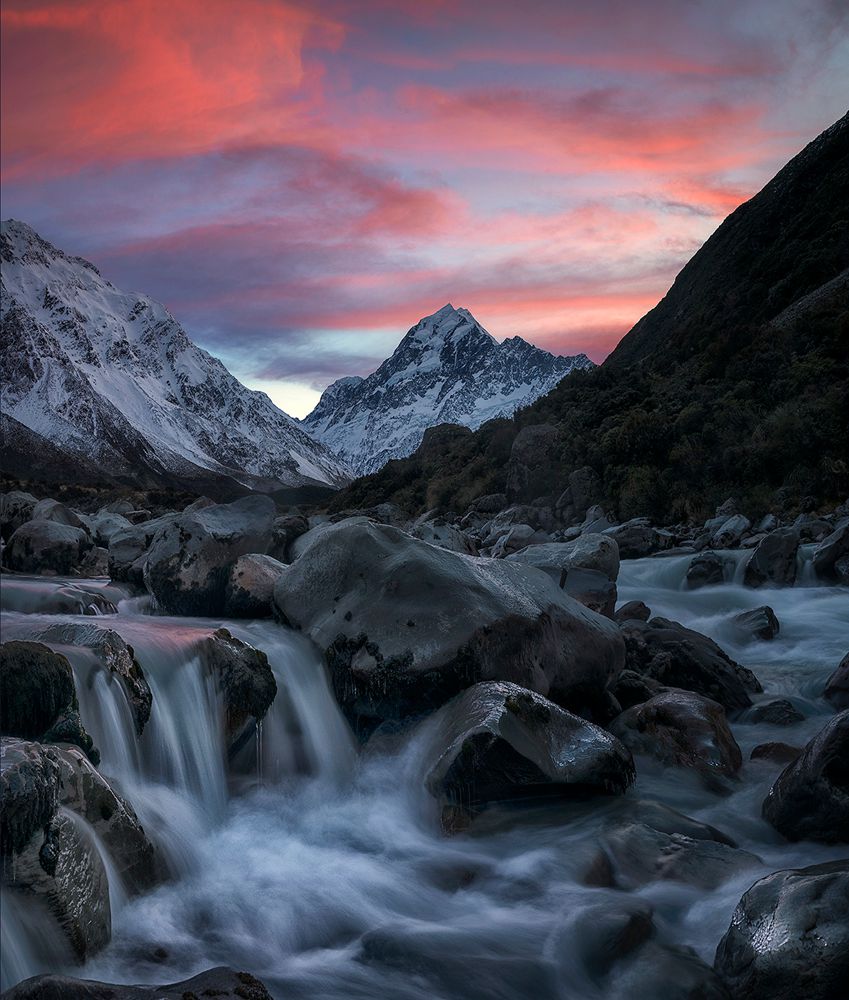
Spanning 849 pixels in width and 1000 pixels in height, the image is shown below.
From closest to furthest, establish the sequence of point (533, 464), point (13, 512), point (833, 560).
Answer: point (833, 560), point (13, 512), point (533, 464)

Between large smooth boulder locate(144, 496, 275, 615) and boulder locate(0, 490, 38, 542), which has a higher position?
boulder locate(0, 490, 38, 542)

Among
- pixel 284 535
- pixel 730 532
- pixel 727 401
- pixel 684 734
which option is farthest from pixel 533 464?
pixel 684 734

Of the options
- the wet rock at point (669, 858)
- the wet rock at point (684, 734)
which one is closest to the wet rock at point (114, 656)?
the wet rock at point (669, 858)

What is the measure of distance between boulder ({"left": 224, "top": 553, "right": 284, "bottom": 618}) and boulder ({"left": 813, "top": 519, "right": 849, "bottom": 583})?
30.1 feet

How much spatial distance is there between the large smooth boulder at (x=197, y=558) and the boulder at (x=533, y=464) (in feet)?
55.8

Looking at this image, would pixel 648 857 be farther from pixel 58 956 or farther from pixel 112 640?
pixel 112 640

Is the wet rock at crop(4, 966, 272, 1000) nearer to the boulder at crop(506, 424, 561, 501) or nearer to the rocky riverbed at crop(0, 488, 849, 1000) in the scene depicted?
the rocky riverbed at crop(0, 488, 849, 1000)

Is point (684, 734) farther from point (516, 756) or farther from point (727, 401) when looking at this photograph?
point (727, 401)

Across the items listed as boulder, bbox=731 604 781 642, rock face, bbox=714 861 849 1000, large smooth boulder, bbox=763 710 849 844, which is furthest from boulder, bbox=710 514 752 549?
rock face, bbox=714 861 849 1000

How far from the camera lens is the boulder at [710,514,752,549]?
688 inches

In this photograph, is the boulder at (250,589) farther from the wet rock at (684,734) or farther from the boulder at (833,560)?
the boulder at (833,560)

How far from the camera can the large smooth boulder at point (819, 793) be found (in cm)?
562

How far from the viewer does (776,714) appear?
8750mm

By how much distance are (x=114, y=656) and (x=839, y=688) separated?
7422 millimetres
